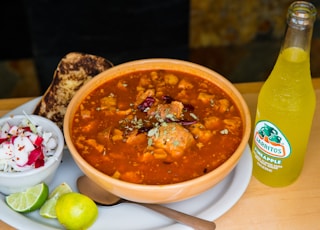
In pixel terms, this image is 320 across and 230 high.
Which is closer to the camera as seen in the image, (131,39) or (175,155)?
(175,155)

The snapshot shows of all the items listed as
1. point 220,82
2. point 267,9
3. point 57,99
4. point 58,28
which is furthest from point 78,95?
point 267,9

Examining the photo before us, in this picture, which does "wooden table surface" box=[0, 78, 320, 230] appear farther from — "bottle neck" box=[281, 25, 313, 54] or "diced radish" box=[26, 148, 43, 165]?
"bottle neck" box=[281, 25, 313, 54]

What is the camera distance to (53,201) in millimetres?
Answer: 1526

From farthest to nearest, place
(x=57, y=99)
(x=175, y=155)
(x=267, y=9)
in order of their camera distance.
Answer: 1. (x=267, y=9)
2. (x=57, y=99)
3. (x=175, y=155)

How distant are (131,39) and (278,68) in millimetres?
1688

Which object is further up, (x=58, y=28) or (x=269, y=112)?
(x=269, y=112)

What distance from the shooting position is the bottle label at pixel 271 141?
154 centimetres

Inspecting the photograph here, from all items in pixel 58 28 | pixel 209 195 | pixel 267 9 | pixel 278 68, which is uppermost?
pixel 278 68

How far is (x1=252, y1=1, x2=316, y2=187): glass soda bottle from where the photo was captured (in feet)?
4.84

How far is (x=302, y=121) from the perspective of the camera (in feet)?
5.01

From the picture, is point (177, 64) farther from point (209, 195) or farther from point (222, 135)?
point (209, 195)

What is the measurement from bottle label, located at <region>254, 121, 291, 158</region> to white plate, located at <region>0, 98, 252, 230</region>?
9 centimetres

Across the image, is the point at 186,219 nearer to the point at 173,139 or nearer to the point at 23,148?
the point at 173,139

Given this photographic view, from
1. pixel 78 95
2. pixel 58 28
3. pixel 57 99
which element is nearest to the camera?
pixel 78 95
